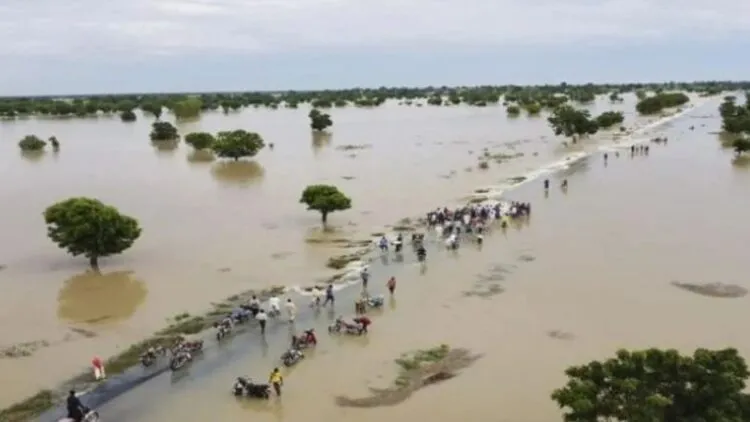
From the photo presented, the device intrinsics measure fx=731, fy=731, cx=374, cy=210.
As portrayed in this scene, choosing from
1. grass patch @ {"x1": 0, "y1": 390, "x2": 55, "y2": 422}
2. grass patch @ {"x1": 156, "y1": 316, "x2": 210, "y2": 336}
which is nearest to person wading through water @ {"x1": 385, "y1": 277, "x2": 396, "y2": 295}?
grass patch @ {"x1": 156, "y1": 316, "x2": 210, "y2": 336}

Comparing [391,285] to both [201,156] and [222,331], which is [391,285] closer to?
[222,331]

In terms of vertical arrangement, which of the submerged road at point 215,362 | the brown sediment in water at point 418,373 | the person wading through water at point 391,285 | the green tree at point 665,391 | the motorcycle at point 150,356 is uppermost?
the green tree at point 665,391

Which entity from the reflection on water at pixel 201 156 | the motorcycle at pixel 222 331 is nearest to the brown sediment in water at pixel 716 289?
the motorcycle at pixel 222 331

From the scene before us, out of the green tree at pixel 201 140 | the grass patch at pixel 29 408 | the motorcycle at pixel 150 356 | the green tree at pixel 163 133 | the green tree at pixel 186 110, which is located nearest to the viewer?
the grass patch at pixel 29 408

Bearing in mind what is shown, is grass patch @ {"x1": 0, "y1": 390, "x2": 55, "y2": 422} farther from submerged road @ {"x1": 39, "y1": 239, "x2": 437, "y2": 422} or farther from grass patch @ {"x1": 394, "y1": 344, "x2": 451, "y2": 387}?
grass patch @ {"x1": 394, "y1": 344, "x2": 451, "y2": 387}

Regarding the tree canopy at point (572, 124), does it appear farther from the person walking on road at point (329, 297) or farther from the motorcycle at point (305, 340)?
the motorcycle at point (305, 340)

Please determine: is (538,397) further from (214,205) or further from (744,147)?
(744,147)

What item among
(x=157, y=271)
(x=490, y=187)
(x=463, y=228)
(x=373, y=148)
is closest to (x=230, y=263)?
(x=157, y=271)

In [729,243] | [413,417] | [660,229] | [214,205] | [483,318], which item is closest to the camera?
[413,417]
